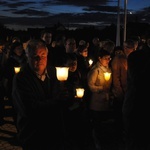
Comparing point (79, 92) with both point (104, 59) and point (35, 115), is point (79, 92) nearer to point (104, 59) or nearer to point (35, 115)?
point (104, 59)

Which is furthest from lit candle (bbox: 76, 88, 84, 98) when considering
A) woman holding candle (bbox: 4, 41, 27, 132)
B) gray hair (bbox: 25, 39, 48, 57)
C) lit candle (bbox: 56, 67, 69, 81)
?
gray hair (bbox: 25, 39, 48, 57)

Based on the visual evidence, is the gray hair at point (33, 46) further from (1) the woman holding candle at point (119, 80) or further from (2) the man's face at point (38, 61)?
(1) the woman holding candle at point (119, 80)

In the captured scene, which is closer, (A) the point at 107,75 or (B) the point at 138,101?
(B) the point at 138,101

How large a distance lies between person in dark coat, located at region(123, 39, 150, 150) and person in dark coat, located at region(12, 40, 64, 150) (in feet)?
2.39

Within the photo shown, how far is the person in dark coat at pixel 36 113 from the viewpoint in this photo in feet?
9.63

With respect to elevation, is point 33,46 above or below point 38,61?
above

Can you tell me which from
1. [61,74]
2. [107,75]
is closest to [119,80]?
[107,75]

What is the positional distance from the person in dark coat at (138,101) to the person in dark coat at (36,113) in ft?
2.39

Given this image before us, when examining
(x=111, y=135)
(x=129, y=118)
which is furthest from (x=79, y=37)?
(x=129, y=118)

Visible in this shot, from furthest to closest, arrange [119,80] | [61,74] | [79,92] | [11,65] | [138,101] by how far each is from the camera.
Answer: [11,65]
[119,80]
[79,92]
[61,74]
[138,101]

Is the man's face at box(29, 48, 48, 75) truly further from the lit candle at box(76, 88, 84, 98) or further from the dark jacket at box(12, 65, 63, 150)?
the lit candle at box(76, 88, 84, 98)

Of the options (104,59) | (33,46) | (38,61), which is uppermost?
(33,46)

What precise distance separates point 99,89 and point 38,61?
11.3ft

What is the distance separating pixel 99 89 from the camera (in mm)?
6449
